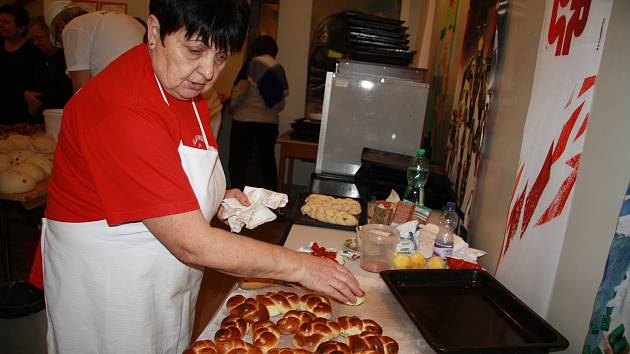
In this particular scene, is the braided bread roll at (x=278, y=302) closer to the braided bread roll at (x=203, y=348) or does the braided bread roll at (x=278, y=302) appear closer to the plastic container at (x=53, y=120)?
the braided bread roll at (x=203, y=348)

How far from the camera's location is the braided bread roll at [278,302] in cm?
147

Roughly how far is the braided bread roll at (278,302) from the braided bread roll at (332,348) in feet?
0.74

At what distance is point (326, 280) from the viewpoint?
4.40ft

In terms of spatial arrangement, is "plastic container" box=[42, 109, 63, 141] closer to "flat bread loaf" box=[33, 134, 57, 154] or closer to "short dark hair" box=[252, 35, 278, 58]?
"flat bread loaf" box=[33, 134, 57, 154]

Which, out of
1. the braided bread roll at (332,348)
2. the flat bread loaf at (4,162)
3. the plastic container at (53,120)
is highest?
the plastic container at (53,120)

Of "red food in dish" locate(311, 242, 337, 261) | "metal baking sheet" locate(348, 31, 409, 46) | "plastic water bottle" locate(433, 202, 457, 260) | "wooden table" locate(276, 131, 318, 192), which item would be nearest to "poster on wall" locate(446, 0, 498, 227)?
"plastic water bottle" locate(433, 202, 457, 260)

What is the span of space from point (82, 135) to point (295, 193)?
5.53 meters

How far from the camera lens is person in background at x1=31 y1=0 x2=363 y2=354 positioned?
1105 mm

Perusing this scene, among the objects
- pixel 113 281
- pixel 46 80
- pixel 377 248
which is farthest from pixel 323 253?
pixel 46 80

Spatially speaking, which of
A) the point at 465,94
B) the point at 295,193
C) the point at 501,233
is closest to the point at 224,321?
the point at 501,233

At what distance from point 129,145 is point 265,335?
0.67 m

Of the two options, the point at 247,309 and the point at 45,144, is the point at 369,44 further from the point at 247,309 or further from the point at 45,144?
the point at 247,309

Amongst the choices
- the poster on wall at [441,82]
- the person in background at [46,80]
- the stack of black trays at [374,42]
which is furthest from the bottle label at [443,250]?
the person in background at [46,80]

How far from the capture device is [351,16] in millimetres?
3713
